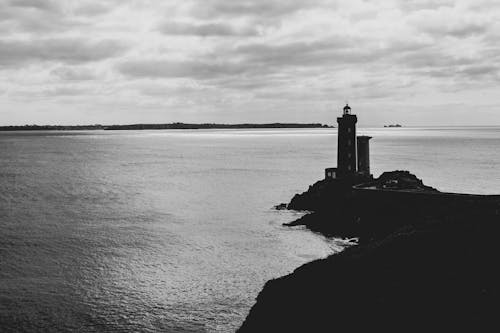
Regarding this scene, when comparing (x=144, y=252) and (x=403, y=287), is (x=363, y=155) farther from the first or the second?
(x=403, y=287)

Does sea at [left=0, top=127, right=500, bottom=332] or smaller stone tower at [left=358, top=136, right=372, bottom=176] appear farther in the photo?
smaller stone tower at [left=358, top=136, right=372, bottom=176]

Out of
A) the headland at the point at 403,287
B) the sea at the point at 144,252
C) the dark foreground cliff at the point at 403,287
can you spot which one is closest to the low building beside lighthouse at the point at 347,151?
the sea at the point at 144,252

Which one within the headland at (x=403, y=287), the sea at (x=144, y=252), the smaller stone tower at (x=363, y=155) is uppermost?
the smaller stone tower at (x=363, y=155)

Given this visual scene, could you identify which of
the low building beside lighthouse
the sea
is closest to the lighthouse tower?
the low building beside lighthouse

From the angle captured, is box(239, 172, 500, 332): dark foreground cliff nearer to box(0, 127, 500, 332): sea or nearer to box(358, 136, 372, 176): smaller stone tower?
box(0, 127, 500, 332): sea

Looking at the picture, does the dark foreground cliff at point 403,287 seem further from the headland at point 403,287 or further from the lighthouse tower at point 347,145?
the lighthouse tower at point 347,145

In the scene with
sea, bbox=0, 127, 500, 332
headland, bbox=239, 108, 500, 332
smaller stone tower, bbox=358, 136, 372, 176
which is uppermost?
smaller stone tower, bbox=358, 136, 372, 176
